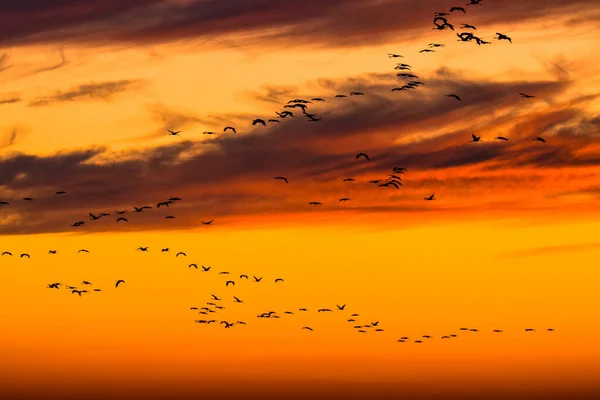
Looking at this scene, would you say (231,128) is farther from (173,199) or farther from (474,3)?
(474,3)

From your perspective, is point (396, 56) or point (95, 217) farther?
point (95, 217)

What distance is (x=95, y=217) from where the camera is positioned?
7461 inches

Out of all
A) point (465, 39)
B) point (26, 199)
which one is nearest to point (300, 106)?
point (465, 39)

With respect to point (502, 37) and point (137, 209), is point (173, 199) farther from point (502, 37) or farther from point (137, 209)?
point (502, 37)

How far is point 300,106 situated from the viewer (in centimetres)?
17712

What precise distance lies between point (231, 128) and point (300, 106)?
12483 millimetres

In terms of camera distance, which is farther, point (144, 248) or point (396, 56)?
point (144, 248)

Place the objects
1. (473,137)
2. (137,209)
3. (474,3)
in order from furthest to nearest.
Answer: (137,209)
(473,137)
(474,3)

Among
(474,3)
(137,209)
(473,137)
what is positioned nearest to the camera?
(474,3)

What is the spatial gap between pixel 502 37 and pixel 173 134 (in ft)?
155

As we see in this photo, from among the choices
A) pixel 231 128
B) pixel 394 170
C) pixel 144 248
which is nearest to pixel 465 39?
pixel 394 170

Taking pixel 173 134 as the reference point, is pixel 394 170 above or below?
below

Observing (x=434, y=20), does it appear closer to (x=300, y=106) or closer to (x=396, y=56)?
(x=396, y=56)

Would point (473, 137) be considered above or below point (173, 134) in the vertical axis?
below
